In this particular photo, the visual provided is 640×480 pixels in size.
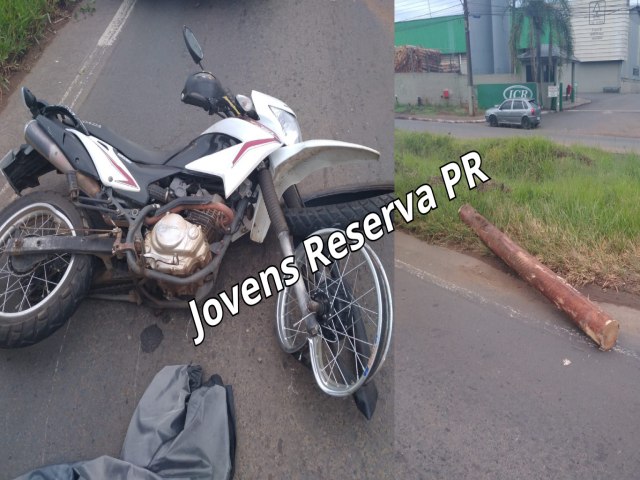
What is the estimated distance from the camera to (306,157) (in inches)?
118

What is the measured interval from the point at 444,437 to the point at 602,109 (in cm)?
736

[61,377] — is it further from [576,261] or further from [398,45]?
[398,45]

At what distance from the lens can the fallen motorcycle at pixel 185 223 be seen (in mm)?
2852

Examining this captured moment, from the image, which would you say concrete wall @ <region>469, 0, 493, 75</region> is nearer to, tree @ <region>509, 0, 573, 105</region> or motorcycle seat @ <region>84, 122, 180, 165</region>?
tree @ <region>509, 0, 573, 105</region>

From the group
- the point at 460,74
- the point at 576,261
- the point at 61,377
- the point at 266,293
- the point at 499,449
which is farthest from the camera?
the point at 460,74

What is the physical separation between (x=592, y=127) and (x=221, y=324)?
7334 millimetres

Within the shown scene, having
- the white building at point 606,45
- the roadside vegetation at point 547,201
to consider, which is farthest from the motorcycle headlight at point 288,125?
the white building at point 606,45

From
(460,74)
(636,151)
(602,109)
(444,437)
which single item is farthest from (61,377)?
(602,109)

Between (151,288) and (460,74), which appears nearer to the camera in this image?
(151,288)

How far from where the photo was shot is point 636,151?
281 inches

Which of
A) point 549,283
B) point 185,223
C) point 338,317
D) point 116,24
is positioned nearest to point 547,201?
point 549,283

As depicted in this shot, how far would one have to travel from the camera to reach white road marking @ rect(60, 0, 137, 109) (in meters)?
5.43

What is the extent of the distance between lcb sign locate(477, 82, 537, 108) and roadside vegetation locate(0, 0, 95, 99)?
5.64m

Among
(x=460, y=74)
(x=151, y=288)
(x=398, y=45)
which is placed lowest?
(x=151, y=288)
